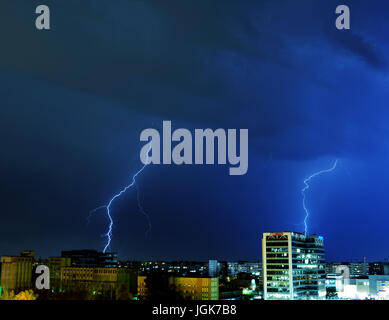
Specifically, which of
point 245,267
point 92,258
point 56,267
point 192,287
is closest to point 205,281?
point 192,287

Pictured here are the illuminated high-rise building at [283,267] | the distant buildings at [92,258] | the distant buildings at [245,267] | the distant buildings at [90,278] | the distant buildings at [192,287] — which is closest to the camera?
the illuminated high-rise building at [283,267]

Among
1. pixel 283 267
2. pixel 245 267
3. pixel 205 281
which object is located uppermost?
pixel 283 267

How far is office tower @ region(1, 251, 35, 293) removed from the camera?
48625 mm

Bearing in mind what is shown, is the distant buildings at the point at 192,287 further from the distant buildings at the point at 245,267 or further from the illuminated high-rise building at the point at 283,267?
the distant buildings at the point at 245,267

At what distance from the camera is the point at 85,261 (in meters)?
68.7

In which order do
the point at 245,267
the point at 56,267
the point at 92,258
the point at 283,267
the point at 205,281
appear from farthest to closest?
the point at 245,267 < the point at 92,258 < the point at 56,267 < the point at 205,281 < the point at 283,267

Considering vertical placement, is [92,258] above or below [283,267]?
below

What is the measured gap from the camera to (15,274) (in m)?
49.2

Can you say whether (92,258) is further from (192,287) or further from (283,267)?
(283,267)

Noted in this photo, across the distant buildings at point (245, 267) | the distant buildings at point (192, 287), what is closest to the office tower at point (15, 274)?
the distant buildings at point (192, 287)

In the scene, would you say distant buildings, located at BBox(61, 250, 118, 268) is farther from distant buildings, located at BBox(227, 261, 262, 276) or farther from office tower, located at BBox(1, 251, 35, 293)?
distant buildings, located at BBox(227, 261, 262, 276)

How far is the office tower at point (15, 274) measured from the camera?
48625mm
